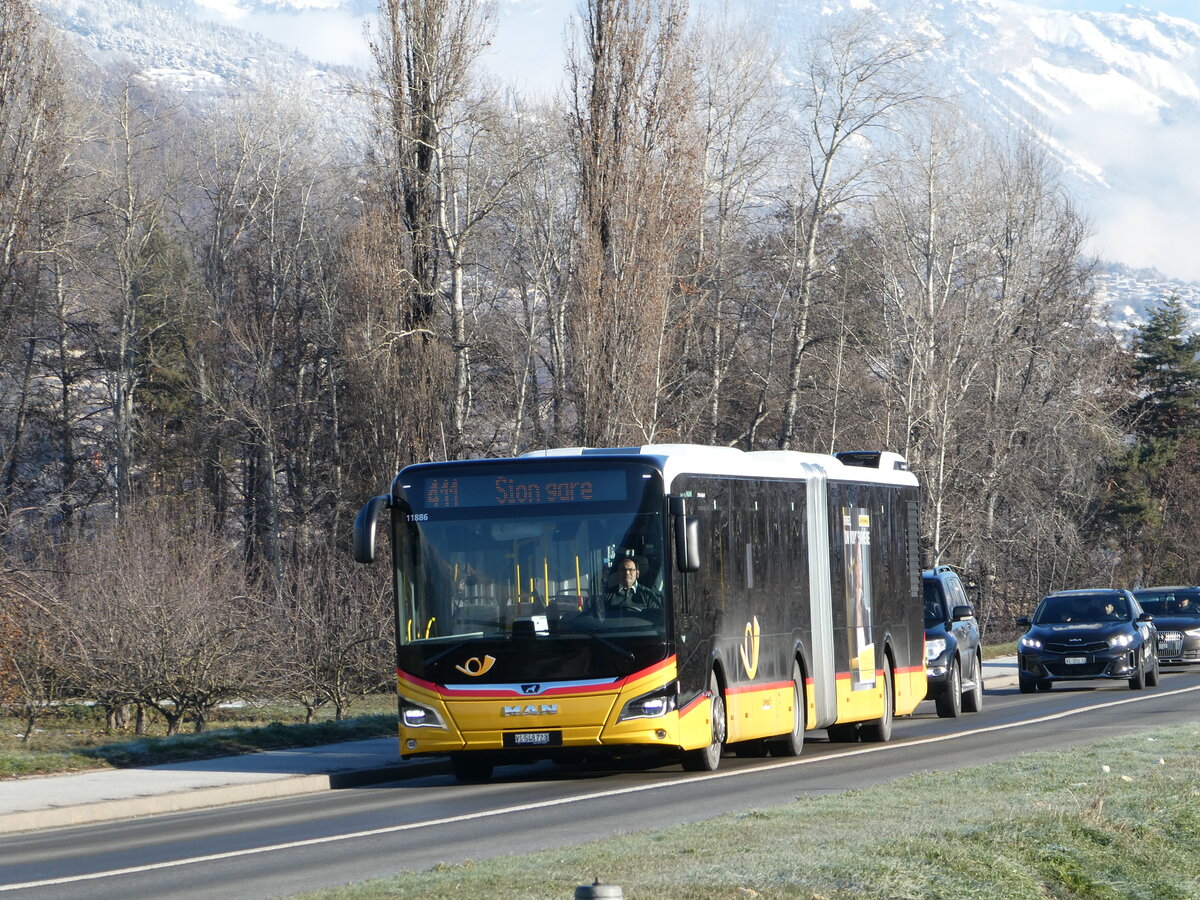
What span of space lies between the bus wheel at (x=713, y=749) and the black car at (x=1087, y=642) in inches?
557


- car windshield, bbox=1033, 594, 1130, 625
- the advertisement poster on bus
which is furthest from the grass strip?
car windshield, bbox=1033, 594, 1130, 625

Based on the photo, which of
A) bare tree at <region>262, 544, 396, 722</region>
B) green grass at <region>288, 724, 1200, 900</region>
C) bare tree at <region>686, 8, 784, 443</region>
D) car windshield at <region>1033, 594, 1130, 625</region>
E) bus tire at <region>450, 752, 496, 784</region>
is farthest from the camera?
bare tree at <region>686, 8, 784, 443</region>

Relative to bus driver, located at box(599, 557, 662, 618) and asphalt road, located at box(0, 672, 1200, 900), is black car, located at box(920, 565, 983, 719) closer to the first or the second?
asphalt road, located at box(0, 672, 1200, 900)

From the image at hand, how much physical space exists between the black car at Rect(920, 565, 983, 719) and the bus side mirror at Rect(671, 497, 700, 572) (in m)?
9.59

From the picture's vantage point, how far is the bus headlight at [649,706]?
52.3 ft

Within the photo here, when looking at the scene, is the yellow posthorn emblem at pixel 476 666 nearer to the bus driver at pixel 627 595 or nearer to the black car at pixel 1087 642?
the bus driver at pixel 627 595

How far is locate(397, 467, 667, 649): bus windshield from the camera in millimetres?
16203

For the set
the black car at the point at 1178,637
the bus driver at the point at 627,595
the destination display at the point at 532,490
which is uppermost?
the destination display at the point at 532,490

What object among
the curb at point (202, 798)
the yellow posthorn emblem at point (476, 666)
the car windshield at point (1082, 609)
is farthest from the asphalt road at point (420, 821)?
the car windshield at point (1082, 609)

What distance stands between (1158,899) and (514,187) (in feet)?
150

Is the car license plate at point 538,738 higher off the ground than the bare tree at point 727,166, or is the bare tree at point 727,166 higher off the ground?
the bare tree at point 727,166

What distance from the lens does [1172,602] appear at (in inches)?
1628

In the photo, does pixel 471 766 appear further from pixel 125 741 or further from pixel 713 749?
pixel 125 741

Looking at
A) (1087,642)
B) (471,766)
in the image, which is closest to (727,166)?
(1087,642)
